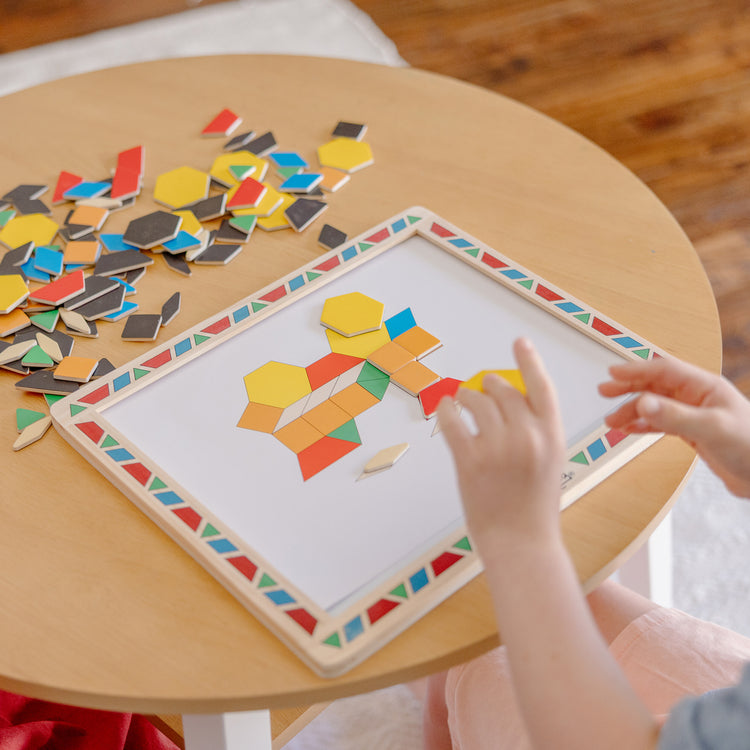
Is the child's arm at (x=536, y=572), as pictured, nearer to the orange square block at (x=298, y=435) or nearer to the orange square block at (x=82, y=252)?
the orange square block at (x=298, y=435)

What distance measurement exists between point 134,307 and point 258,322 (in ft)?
0.40

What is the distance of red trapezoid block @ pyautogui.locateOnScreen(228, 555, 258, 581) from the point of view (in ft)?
1.94

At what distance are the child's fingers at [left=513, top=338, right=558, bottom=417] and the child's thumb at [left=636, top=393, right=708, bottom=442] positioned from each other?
0.24ft

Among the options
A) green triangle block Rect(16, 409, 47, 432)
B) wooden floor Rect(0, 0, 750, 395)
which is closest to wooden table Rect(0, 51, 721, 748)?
green triangle block Rect(16, 409, 47, 432)

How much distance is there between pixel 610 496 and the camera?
648 millimetres

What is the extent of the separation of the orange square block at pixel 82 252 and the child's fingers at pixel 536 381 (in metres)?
0.49

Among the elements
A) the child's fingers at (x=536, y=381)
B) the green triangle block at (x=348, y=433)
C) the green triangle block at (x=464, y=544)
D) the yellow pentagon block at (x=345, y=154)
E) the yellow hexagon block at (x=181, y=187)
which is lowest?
the green triangle block at (x=464, y=544)

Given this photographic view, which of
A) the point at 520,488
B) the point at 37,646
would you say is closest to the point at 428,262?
the point at 520,488

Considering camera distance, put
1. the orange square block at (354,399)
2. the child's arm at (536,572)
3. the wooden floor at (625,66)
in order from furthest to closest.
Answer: the wooden floor at (625,66), the orange square block at (354,399), the child's arm at (536,572)

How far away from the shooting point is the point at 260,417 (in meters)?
0.70

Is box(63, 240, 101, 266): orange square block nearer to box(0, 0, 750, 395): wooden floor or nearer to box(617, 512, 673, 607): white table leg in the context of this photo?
box(617, 512, 673, 607): white table leg

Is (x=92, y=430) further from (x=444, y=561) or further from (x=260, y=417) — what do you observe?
(x=444, y=561)

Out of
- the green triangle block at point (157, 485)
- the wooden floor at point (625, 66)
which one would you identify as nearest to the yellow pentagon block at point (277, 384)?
the green triangle block at point (157, 485)

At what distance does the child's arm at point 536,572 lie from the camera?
49cm
